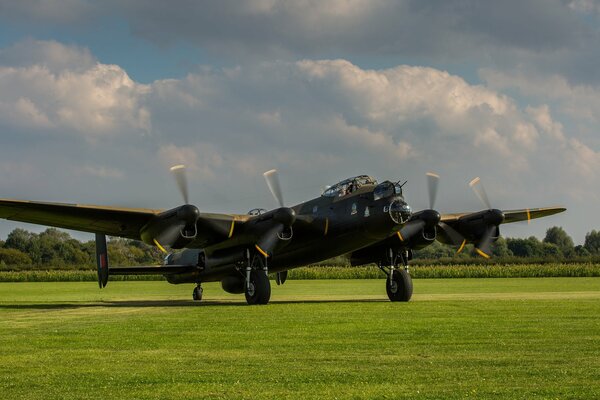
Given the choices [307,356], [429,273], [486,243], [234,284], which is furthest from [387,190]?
[429,273]

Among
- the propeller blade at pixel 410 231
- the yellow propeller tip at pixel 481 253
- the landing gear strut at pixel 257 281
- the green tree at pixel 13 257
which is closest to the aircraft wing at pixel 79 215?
the landing gear strut at pixel 257 281

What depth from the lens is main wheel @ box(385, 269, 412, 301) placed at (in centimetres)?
3397

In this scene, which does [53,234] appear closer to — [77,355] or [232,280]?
[232,280]

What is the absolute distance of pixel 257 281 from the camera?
32188 millimetres

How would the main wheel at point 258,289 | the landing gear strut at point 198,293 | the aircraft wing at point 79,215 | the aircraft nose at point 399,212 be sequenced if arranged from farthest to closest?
the landing gear strut at point 198,293 → the main wheel at point 258,289 → the aircraft nose at point 399,212 → the aircraft wing at point 79,215

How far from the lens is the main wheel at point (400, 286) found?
3397 centimetres

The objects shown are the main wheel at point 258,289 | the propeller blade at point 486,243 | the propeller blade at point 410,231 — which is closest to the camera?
the main wheel at point 258,289

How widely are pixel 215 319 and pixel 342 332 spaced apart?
5937 mm

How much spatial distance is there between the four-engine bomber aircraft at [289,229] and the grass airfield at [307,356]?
17.9ft

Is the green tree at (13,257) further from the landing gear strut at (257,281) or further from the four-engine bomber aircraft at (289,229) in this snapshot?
the landing gear strut at (257,281)

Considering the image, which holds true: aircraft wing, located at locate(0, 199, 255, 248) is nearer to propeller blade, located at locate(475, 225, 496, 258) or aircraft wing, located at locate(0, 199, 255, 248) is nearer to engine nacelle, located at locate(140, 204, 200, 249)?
engine nacelle, located at locate(140, 204, 200, 249)

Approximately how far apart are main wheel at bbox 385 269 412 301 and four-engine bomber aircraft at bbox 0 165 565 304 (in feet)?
0.13

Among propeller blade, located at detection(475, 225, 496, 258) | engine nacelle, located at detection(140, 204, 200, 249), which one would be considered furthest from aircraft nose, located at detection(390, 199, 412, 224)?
engine nacelle, located at detection(140, 204, 200, 249)

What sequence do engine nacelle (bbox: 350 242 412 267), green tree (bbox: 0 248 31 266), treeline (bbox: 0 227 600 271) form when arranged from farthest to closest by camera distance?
green tree (bbox: 0 248 31 266) → treeline (bbox: 0 227 600 271) → engine nacelle (bbox: 350 242 412 267)
